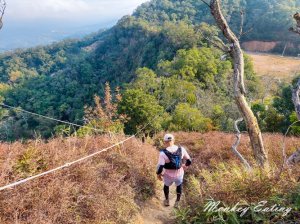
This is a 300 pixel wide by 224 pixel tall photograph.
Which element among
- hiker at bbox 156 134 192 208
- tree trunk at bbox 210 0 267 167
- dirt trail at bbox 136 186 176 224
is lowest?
dirt trail at bbox 136 186 176 224

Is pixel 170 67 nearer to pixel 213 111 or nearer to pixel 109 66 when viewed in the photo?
pixel 213 111

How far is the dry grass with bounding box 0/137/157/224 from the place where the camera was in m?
3.50

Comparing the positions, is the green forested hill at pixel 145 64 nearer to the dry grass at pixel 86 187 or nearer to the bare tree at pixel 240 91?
the bare tree at pixel 240 91

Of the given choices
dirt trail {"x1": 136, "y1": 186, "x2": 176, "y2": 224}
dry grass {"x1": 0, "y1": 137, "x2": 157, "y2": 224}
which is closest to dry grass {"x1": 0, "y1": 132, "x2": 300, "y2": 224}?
dry grass {"x1": 0, "y1": 137, "x2": 157, "y2": 224}

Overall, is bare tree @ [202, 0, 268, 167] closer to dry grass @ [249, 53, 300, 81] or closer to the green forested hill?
the green forested hill

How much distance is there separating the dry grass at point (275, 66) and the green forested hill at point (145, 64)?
15.8 feet

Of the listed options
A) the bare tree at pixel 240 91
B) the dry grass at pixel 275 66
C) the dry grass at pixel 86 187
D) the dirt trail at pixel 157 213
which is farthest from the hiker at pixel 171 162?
the dry grass at pixel 275 66

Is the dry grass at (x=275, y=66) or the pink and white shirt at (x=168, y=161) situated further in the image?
the dry grass at (x=275, y=66)

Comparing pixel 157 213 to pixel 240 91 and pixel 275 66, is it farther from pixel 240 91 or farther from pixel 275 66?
pixel 275 66

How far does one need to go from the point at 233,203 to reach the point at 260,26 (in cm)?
6298

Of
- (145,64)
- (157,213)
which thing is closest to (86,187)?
(157,213)

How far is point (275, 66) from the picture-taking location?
144 ft

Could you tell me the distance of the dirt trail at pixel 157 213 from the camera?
4.95 m

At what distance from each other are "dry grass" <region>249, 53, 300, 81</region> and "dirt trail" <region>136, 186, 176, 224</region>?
117 feet
